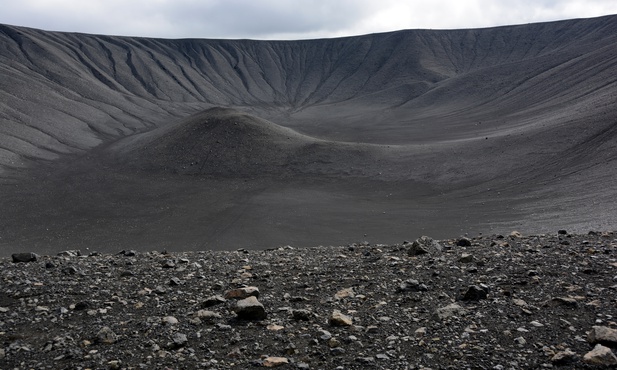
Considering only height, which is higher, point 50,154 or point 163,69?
point 163,69

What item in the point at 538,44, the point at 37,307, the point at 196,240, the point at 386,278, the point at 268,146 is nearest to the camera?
the point at 37,307

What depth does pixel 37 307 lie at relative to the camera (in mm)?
6004

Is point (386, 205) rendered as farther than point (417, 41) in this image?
No

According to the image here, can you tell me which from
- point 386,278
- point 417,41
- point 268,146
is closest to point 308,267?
point 386,278

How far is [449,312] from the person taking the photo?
18.3 ft

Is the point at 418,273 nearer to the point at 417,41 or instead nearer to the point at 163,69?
the point at 163,69

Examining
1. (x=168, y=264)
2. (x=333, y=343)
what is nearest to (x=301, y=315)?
(x=333, y=343)

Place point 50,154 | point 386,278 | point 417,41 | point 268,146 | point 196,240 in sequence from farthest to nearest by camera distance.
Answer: point 417,41 < point 50,154 < point 268,146 < point 196,240 < point 386,278

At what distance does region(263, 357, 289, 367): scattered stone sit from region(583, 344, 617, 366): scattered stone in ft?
8.72

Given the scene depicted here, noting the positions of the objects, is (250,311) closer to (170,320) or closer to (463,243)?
(170,320)

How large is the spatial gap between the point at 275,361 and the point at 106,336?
183 cm

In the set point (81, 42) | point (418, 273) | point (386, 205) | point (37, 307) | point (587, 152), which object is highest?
point (81, 42)

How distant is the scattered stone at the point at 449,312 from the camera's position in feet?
18.1

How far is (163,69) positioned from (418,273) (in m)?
101
